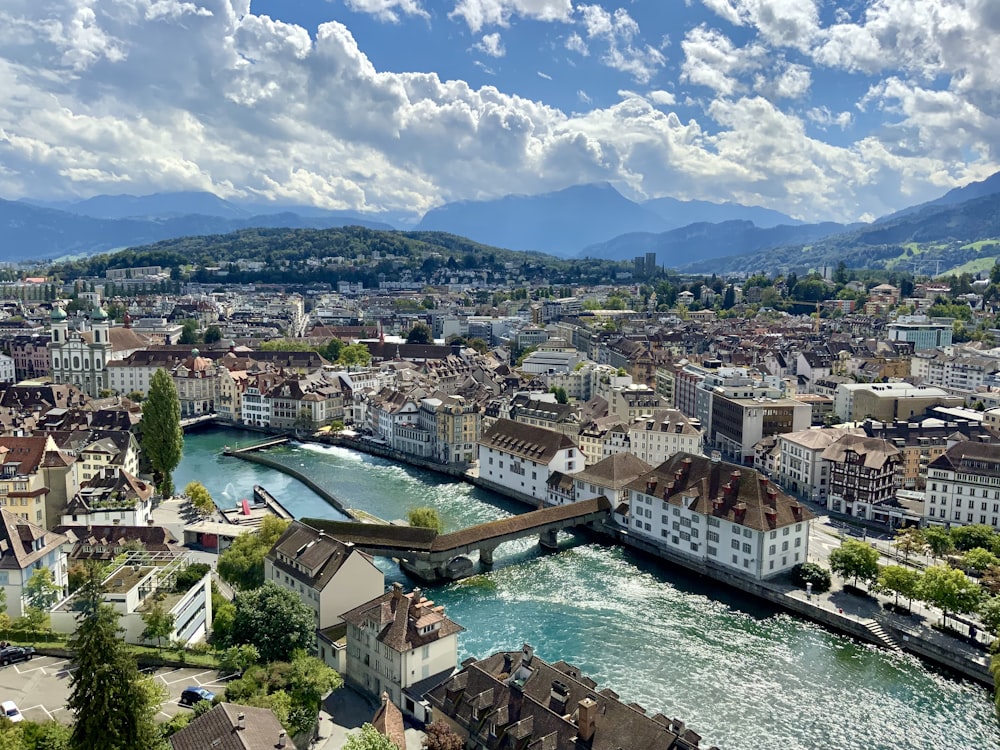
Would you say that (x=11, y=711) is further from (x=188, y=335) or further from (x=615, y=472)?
(x=188, y=335)

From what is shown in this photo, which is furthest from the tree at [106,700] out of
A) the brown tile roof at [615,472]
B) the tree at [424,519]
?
the brown tile roof at [615,472]

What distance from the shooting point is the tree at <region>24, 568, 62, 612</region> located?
2372 cm

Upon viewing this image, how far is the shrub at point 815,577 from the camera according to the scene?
3012 centimetres

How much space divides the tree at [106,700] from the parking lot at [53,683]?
3341mm

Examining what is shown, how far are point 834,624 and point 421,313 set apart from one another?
97564 millimetres

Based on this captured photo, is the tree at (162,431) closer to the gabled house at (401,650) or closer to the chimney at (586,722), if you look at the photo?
the gabled house at (401,650)

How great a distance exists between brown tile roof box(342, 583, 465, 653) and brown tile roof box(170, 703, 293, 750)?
5526 mm

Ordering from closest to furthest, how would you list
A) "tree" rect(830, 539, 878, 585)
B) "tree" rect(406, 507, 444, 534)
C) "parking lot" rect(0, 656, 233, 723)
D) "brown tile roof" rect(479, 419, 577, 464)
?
"parking lot" rect(0, 656, 233, 723), "tree" rect(830, 539, 878, 585), "tree" rect(406, 507, 444, 534), "brown tile roof" rect(479, 419, 577, 464)

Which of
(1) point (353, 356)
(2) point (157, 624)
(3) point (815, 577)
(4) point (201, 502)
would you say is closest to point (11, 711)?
(2) point (157, 624)

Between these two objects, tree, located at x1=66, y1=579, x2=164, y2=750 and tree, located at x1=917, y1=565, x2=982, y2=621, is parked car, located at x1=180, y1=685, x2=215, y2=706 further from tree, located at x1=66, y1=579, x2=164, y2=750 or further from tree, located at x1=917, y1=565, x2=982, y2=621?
tree, located at x1=917, y1=565, x2=982, y2=621

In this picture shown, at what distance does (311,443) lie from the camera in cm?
5897

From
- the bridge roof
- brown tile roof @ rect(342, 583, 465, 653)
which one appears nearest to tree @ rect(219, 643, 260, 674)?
brown tile roof @ rect(342, 583, 465, 653)

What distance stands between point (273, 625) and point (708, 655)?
13.3 m

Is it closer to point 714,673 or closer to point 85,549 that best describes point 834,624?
point 714,673
